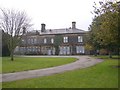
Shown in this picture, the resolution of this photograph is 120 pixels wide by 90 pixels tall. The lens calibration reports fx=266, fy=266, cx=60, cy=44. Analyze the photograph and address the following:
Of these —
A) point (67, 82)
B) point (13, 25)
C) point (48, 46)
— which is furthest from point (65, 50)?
point (67, 82)

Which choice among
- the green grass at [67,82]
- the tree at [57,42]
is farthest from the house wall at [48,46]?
the green grass at [67,82]

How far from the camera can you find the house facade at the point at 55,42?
287 feet

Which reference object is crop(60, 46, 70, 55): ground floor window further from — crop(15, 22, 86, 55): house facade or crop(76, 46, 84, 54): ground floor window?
crop(76, 46, 84, 54): ground floor window

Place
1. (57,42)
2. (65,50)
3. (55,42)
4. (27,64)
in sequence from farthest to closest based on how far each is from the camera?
(55,42) < (57,42) < (65,50) < (27,64)

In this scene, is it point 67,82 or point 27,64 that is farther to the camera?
point 27,64

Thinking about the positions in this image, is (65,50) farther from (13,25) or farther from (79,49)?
(13,25)

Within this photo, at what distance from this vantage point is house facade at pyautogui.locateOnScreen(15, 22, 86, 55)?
87.4m

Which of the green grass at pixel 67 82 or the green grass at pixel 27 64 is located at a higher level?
the green grass at pixel 27 64

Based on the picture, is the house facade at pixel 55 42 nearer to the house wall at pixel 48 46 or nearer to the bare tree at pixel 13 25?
the house wall at pixel 48 46

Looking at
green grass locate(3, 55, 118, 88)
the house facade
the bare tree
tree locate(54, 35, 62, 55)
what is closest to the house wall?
the house facade

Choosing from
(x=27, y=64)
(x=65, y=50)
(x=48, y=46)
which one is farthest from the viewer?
(x=48, y=46)

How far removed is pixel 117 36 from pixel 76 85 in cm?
1327

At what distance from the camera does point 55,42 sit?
3570 inches

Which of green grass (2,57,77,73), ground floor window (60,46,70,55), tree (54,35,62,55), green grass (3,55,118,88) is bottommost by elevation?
green grass (3,55,118,88)
